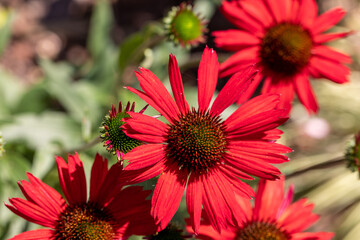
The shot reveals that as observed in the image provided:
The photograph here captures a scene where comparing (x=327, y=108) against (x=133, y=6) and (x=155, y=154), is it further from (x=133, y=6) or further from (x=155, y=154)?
(x=155, y=154)

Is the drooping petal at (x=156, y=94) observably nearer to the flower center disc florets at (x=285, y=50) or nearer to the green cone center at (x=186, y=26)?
the green cone center at (x=186, y=26)

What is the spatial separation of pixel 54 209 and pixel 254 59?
957 mm

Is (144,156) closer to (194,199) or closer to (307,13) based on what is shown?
(194,199)

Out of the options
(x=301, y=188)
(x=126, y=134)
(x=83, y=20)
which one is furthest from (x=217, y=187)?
(x=83, y=20)

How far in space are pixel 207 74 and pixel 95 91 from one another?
1340mm

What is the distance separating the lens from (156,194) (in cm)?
105

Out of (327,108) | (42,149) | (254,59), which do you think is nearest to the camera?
(254,59)

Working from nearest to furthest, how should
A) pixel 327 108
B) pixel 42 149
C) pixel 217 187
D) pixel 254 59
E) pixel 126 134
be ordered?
1. pixel 126 134
2. pixel 217 187
3. pixel 254 59
4. pixel 42 149
5. pixel 327 108

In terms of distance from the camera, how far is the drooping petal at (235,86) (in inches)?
42.9

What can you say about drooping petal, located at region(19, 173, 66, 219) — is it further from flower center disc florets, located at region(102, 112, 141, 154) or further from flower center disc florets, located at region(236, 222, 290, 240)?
flower center disc florets, located at region(236, 222, 290, 240)

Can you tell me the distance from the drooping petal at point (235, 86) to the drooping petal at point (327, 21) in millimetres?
661

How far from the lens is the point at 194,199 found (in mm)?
1107

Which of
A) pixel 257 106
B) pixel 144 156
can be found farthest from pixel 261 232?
pixel 144 156

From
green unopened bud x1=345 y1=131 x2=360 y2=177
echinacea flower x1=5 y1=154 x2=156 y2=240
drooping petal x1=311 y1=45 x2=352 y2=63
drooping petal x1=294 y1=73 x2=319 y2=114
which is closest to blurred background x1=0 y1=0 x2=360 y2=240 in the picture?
green unopened bud x1=345 y1=131 x2=360 y2=177
